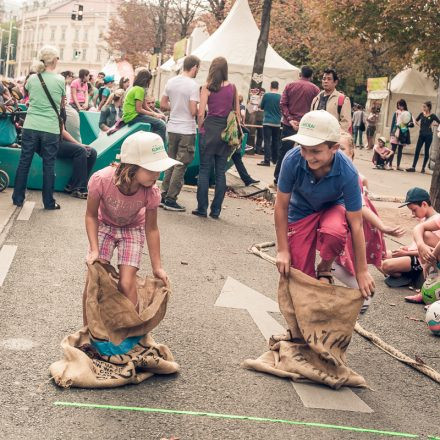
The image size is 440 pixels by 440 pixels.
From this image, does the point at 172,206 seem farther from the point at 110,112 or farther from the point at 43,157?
the point at 110,112

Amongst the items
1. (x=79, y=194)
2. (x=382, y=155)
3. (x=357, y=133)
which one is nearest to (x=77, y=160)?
(x=79, y=194)

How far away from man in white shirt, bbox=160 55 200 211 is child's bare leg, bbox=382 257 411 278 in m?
4.06

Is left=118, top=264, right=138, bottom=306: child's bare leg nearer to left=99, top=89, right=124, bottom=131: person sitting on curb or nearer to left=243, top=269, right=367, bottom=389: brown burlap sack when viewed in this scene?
left=243, top=269, right=367, bottom=389: brown burlap sack

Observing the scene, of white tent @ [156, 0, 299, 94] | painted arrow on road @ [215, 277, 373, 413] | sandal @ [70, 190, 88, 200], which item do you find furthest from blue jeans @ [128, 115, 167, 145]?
white tent @ [156, 0, 299, 94]

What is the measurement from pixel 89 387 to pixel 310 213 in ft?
5.83

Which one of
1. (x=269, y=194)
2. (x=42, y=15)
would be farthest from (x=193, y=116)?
(x=42, y=15)

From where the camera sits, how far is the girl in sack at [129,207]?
5.32 metres

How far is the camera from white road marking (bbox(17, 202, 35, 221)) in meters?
11.0

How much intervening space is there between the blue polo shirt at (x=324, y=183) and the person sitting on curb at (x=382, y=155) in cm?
2182

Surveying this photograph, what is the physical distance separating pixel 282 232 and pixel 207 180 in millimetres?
6477

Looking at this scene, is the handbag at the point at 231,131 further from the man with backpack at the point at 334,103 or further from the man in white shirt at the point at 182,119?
the man with backpack at the point at 334,103

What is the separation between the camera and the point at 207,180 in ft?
40.1

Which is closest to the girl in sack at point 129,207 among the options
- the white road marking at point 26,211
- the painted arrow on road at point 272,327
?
the painted arrow on road at point 272,327

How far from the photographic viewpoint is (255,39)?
29.5m
